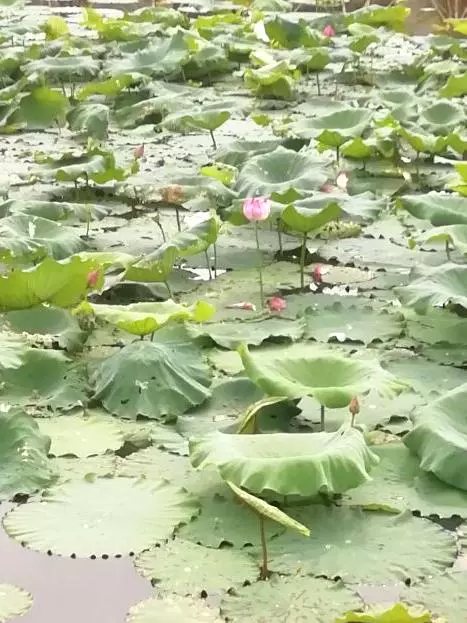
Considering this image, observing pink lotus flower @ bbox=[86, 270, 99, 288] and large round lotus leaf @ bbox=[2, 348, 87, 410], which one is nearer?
large round lotus leaf @ bbox=[2, 348, 87, 410]

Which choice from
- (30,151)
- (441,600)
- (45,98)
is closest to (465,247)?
(441,600)

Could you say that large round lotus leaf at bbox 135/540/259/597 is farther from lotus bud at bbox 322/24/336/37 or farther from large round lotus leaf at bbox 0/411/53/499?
lotus bud at bbox 322/24/336/37

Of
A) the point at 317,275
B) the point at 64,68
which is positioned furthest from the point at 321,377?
the point at 64,68

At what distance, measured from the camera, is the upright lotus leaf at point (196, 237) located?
2.20 m

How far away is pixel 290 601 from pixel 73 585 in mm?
286

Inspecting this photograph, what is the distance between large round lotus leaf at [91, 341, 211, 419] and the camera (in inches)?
71.4

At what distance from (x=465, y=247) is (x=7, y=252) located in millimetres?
930

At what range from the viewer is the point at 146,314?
189 cm

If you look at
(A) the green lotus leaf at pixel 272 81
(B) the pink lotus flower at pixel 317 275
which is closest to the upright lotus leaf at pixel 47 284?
(B) the pink lotus flower at pixel 317 275

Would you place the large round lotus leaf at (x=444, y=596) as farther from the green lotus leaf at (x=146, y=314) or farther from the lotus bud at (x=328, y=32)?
the lotus bud at (x=328, y=32)

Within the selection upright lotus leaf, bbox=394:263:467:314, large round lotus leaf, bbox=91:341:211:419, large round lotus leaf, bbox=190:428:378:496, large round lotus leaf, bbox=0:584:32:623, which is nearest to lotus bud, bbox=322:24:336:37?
upright lotus leaf, bbox=394:263:467:314

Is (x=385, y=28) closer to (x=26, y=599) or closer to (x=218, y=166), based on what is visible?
(x=218, y=166)

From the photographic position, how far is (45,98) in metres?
4.21

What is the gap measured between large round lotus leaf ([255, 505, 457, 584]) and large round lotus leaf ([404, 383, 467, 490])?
0.09 meters
